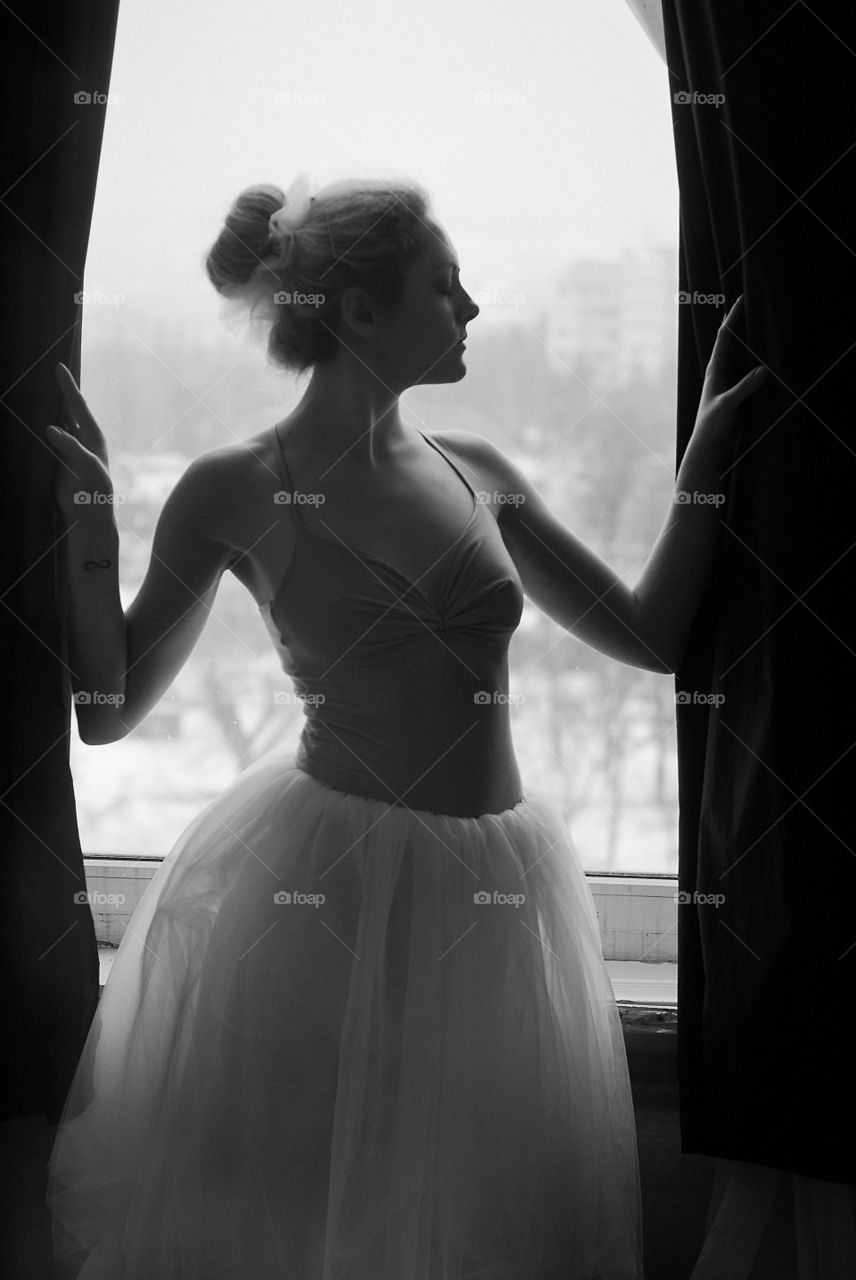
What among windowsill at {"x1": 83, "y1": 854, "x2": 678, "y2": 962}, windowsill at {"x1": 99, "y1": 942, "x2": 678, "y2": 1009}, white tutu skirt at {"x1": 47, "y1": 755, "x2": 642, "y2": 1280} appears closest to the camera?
white tutu skirt at {"x1": 47, "y1": 755, "x2": 642, "y2": 1280}

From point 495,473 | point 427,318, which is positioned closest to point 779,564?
point 495,473

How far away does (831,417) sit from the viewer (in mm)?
1188

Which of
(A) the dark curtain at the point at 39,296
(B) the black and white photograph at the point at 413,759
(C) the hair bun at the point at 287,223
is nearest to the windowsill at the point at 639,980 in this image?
(B) the black and white photograph at the point at 413,759

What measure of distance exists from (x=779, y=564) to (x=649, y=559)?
0.15m

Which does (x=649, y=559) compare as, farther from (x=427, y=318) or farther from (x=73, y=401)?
(x=73, y=401)

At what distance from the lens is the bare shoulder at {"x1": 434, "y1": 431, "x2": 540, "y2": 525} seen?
4.36ft

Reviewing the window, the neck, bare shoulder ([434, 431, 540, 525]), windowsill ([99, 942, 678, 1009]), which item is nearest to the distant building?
the window

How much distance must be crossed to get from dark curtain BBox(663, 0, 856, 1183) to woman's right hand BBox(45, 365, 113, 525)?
64 centimetres

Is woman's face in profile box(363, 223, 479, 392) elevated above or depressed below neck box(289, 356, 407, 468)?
above

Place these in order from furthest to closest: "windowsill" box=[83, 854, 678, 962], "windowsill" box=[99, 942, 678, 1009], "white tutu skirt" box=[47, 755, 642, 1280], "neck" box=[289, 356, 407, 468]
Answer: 1. "windowsill" box=[83, 854, 678, 962]
2. "windowsill" box=[99, 942, 678, 1009]
3. "neck" box=[289, 356, 407, 468]
4. "white tutu skirt" box=[47, 755, 642, 1280]

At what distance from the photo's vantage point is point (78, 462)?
46.7 inches

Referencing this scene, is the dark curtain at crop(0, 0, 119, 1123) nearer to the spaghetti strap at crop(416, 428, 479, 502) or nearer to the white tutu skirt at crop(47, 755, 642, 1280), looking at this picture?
the white tutu skirt at crop(47, 755, 642, 1280)

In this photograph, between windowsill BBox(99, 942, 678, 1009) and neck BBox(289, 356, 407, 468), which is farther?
windowsill BBox(99, 942, 678, 1009)

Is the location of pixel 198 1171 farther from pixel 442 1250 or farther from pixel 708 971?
pixel 708 971
